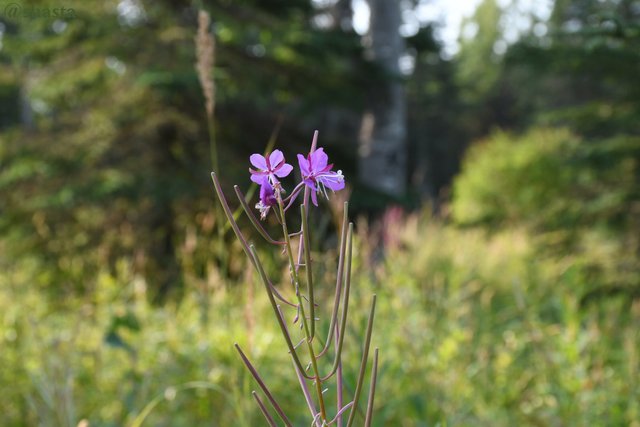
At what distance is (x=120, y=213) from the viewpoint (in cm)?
645

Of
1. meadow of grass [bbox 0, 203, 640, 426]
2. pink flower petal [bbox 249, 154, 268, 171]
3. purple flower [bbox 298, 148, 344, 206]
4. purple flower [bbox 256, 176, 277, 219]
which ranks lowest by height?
meadow of grass [bbox 0, 203, 640, 426]

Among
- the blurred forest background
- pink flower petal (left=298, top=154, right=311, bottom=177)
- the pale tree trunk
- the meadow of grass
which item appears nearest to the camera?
pink flower petal (left=298, top=154, right=311, bottom=177)

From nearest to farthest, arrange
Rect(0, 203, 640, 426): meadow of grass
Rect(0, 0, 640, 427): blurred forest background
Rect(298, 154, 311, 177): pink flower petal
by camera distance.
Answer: Rect(298, 154, 311, 177): pink flower petal
Rect(0, 203, 640, 426): meadow of grass
Rect(0, 0, 640, 427): blurred forest background

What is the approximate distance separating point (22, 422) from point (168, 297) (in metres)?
3.14

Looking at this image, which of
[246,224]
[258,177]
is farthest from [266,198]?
[246,224]

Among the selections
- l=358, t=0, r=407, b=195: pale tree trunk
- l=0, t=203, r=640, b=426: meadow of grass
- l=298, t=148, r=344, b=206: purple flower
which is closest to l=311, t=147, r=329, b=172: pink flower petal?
l=298, t=148, r=344, b=206: purple flower

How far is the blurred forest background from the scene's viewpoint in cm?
261

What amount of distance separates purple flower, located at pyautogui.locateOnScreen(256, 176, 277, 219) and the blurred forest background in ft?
3.80

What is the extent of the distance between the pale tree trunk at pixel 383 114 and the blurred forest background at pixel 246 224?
0.03 metres

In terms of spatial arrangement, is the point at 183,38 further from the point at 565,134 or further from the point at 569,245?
the point at 565,134

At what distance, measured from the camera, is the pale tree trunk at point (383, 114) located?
7785mm

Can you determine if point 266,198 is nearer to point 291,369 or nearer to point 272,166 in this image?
point 272,166

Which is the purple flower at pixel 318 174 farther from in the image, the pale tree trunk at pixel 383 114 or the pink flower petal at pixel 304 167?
the pale tree trunk at pixel 383 114

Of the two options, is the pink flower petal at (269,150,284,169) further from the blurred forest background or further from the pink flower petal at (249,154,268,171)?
the blurred forest background
